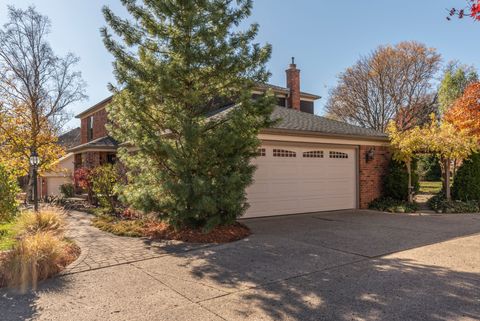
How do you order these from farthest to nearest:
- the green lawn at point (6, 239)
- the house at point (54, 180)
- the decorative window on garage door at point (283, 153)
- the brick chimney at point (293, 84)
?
the house at point (54, 180) < the brick chimney at point (293, 84) < the decorative window on garage door at point (283, 153) < the green lawn at point (6, 239)

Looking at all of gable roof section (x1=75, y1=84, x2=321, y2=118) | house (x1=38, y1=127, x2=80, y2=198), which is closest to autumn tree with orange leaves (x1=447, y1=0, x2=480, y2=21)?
gable roof section (x1=75, y1=84, x2=321, y2=118)

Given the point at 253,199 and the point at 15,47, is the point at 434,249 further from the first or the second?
the point at 15,47

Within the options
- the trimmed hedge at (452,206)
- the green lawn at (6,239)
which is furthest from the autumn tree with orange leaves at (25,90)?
the trimmed hedge at (452,206)

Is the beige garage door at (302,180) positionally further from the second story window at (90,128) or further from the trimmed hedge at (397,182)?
the second story window at (90,128)

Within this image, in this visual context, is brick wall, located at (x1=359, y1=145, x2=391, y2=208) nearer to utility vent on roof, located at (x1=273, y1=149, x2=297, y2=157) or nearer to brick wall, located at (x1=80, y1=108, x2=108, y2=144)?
utility vent on roof, located at (x1=273, y1=149, x2=297, y2=157)

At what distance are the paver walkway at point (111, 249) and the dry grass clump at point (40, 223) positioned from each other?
394mm

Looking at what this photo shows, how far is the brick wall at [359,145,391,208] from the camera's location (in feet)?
42.9

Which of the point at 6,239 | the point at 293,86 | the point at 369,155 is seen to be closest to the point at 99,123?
the point at 293,86

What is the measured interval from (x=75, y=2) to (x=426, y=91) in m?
26.9

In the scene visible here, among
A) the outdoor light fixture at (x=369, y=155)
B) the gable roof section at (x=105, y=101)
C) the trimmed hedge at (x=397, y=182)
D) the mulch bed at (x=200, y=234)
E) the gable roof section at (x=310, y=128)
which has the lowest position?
the mulch bed at (x=200, y=234)

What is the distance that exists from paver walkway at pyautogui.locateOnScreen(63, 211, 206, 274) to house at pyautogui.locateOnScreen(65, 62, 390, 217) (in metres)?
3.84

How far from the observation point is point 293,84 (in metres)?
19.2

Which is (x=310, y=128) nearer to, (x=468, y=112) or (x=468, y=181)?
(x=468, y=181)

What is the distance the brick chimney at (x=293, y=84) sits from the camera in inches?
744
